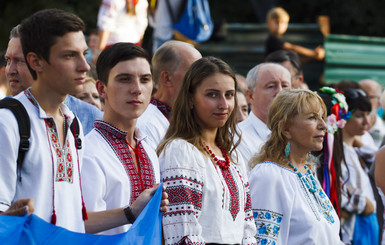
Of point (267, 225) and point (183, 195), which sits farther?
point (267, 225)

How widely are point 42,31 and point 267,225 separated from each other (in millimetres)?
2165

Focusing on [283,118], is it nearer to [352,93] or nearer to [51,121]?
[51,121]

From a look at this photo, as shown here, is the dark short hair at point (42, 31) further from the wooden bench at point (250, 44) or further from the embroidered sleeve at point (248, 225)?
the wooden bench at point (250, 44)

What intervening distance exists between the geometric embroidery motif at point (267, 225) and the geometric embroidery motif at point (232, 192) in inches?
22.5

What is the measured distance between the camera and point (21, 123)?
10.5 ft

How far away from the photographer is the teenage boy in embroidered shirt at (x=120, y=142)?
3803 millimetres

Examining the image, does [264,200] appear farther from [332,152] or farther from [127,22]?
[127,22]

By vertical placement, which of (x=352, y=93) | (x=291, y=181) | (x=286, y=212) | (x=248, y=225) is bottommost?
(x=248, y=225)

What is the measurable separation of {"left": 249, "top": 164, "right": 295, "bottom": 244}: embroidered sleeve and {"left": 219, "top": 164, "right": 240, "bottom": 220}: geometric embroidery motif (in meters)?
0.58

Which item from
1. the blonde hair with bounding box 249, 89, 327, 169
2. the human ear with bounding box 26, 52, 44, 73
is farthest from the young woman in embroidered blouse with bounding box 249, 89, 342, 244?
the human ear with bounding box 26, 52, 44, 73

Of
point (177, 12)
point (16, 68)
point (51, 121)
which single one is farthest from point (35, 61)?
point (177, 12)

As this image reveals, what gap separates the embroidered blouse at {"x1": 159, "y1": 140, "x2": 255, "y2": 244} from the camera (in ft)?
13.2

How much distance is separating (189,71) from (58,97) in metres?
1.35

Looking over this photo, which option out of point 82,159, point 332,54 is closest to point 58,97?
point 82,159
